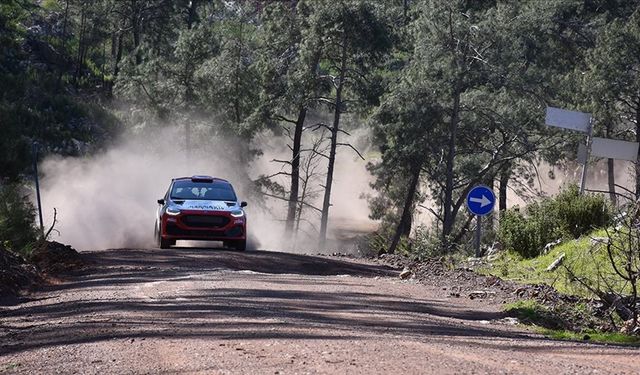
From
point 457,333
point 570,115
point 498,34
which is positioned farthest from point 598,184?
point 457,333

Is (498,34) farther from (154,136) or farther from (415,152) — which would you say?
(154,136)

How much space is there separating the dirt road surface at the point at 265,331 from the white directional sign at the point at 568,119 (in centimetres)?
635

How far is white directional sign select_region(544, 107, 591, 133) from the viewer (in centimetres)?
2441

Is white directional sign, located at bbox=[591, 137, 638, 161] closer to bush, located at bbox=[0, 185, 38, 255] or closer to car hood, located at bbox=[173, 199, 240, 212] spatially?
car hood, located at bbox=[173, 199, 240, 212]

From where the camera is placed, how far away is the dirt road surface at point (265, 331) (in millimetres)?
9359

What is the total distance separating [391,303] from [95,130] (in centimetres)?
4552

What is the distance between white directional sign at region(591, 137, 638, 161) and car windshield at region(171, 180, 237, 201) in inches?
341

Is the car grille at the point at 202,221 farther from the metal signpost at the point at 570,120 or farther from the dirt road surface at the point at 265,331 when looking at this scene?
the metal signpost at the point at 570,120

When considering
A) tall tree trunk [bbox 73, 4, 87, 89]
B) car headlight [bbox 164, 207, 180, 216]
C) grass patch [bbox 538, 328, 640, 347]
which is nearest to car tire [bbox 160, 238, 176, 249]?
car headlight [bbox 164, 207, 180, 216]

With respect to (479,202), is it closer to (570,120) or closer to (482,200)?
(482,200)

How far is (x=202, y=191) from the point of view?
27281mm

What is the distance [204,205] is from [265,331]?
15.0m

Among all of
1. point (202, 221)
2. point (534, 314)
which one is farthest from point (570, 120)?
point (534, 314)

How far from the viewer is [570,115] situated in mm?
24750
